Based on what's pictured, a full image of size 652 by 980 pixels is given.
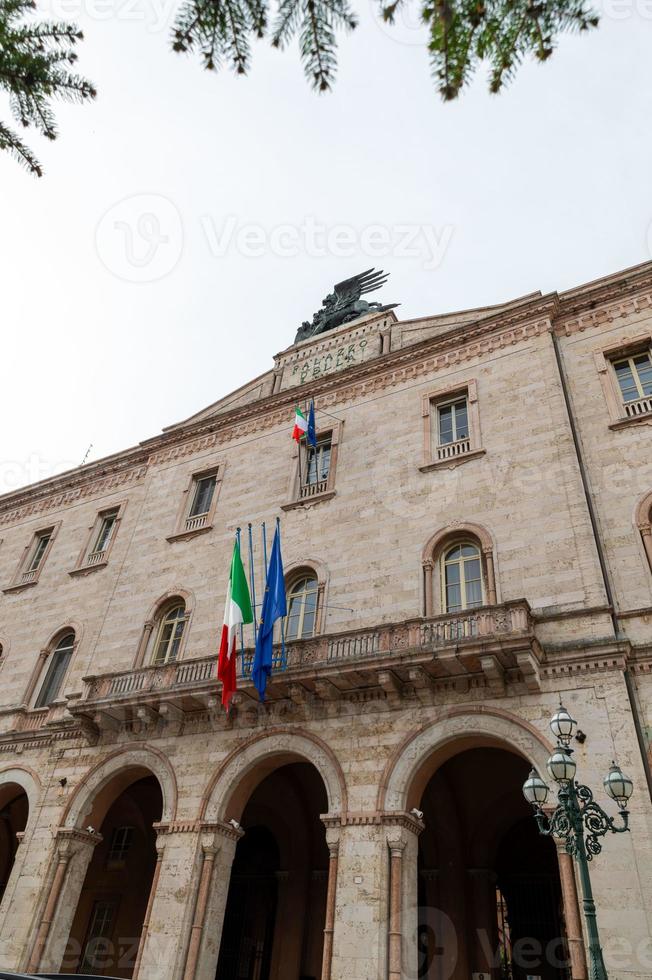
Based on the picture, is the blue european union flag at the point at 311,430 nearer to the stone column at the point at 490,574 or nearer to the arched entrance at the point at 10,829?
the stone column at the point at 490,574

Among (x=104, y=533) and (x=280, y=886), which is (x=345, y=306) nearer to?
(x=104, y=533)

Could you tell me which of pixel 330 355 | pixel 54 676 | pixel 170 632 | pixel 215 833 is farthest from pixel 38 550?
pixel 215 833

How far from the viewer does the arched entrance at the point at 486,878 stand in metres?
14.6

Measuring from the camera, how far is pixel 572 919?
32.1 feet

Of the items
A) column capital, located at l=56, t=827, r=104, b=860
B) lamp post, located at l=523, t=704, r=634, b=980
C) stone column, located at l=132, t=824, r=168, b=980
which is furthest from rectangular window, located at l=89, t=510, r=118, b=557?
lamp post, located at l=523, t=704, r=634, b=980

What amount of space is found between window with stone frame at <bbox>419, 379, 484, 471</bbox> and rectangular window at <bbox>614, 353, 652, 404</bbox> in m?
3.53

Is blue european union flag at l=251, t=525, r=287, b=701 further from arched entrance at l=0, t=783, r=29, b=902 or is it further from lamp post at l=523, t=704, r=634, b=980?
arched entrance at l=0, t=783, r=29, b=902

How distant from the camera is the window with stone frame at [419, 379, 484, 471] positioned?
1669 centimetres

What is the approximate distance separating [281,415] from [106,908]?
15.4 meters

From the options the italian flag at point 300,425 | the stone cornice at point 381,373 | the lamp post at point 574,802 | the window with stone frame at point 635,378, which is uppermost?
the stone cornice at point 381,373

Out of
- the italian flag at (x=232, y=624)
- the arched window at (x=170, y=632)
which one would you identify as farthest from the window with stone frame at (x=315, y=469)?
the arched window at (x=170, y=632)

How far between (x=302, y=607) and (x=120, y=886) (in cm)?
1010

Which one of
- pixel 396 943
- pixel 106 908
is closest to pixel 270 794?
pixel 106 908

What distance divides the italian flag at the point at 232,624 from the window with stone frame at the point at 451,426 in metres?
5.50
